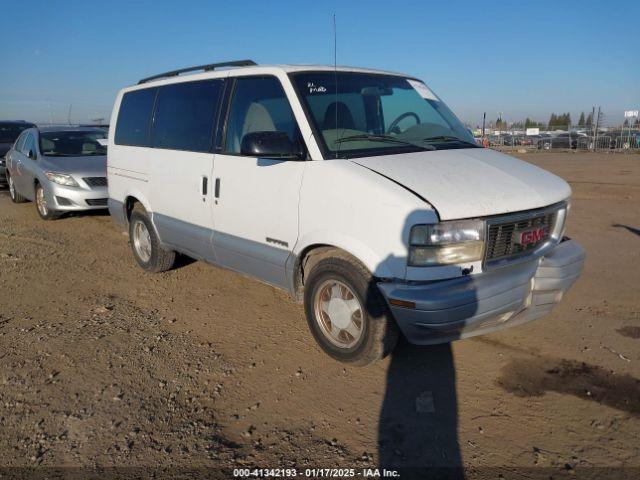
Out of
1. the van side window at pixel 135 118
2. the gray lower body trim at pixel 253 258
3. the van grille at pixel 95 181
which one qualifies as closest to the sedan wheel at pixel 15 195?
the van grille at pixel 95 181

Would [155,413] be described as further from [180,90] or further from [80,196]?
[80,196]

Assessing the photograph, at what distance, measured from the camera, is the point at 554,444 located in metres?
2.93

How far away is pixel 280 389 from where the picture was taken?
11.7 ft

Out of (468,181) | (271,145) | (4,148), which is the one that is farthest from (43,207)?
(468,181)

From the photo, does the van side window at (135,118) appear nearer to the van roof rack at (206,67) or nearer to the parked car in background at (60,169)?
the van roof rack at (206,67)

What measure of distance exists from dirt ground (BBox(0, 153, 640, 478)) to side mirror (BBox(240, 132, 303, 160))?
1.56 metres

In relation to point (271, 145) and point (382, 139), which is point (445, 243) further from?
point (271, 145)

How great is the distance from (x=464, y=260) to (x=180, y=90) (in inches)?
136

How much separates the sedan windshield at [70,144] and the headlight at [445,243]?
829 centimetres

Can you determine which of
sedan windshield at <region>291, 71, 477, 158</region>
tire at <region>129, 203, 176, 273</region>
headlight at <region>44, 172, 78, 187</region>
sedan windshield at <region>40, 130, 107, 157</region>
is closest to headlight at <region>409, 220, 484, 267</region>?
sedan windshield at <region>291, 71, 477, 158</region>

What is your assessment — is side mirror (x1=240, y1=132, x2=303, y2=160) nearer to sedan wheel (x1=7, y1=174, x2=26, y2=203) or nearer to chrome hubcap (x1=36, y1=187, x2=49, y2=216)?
chrome hubcap (x1=36, y1=187, x2=49, y2=216)

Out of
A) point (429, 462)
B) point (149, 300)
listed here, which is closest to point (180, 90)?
point (149, 300)

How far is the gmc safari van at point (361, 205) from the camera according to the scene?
321 centimetres

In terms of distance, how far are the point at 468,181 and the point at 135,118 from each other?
13.6ft
